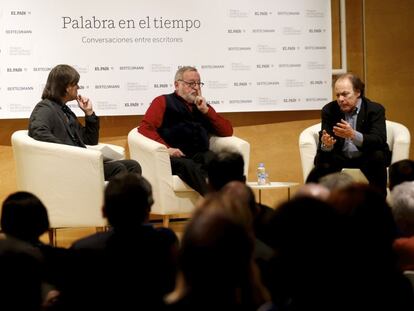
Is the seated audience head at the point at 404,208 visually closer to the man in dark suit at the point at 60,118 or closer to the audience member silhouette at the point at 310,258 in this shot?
the audience member silhouette at the point at 310,258

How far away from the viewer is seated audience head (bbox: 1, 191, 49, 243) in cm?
271

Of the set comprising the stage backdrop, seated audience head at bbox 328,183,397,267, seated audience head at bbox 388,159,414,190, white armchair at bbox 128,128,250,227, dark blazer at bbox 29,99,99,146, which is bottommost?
white armchair at bbox 128,128,250,227

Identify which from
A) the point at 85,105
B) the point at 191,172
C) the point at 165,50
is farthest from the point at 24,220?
the point at 165,50

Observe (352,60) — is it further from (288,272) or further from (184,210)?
(288,272)

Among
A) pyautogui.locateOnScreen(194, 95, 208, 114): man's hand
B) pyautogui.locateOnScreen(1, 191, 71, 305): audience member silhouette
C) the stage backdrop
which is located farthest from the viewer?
the stage backdrop

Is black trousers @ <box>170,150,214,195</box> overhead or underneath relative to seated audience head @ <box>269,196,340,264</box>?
underneath

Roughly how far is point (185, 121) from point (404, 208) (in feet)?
12.2

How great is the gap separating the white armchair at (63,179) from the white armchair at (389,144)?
1.72 meters

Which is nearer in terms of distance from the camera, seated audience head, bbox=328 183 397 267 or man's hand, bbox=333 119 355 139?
seated audience head, bbox=328 183 397 267

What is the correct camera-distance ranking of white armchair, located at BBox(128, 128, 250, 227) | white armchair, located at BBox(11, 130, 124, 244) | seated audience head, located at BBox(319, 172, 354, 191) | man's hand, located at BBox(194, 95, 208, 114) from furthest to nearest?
man's hand, located at BBox(194, 95, 208, 114) → white armchair, located at BBox(128, 128, 250, 227) → white armchair, located at BBox(11, 130, 124, 244) → seated audience head, located at BBox(319, 172, 354, 191)

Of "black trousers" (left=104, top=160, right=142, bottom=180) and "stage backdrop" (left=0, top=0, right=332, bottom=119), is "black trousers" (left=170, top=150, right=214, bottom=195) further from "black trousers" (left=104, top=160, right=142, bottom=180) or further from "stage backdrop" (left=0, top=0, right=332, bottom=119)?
"stage backdrop" (left=0, top=0, right=332, bottom=119)

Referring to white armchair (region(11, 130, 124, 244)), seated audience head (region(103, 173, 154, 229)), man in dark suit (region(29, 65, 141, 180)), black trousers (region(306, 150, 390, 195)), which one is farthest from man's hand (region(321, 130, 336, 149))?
seated audience head (region(103, 173, 154, 229))

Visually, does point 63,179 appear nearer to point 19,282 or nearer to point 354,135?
point 354,135

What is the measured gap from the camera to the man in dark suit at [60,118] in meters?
5.60
